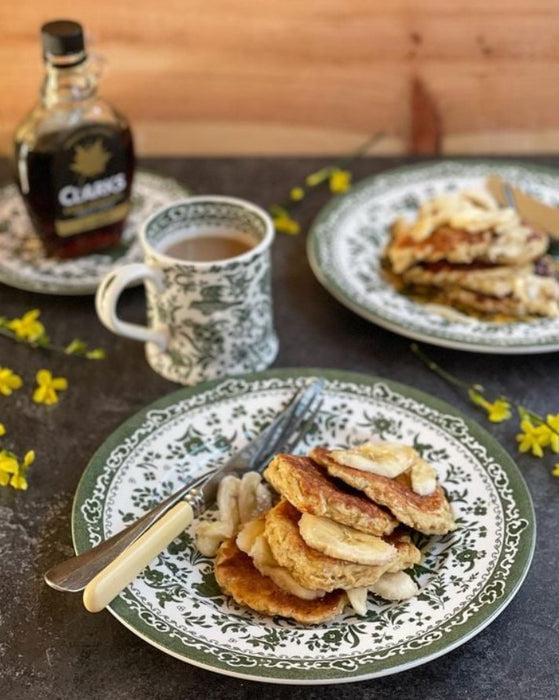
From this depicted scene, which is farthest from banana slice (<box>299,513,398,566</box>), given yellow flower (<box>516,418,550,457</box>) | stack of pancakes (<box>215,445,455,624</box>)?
yellow flower (<box>516,418,550,457</box>)

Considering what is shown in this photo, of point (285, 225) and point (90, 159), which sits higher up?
point (90, 159)

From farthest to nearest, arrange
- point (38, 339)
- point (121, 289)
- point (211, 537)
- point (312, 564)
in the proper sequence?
1. point (38, 339)
2. point (121, 289)
3. point (211, 537)
4. point (312, 564)

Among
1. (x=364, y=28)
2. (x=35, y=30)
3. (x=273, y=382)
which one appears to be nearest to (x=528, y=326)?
(x=273, y=382)

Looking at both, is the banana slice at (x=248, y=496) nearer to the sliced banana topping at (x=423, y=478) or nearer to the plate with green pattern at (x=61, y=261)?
the sliced banana topping at (x=423, y=478)

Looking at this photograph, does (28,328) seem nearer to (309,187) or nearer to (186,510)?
(186,510)

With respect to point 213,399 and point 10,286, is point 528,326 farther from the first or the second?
point 10,286

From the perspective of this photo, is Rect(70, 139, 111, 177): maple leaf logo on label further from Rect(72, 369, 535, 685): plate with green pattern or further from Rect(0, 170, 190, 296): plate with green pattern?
Rect(72, 369, 535, 685): plate with green pattern

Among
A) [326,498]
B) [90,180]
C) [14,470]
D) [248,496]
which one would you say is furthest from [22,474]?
[90,180]

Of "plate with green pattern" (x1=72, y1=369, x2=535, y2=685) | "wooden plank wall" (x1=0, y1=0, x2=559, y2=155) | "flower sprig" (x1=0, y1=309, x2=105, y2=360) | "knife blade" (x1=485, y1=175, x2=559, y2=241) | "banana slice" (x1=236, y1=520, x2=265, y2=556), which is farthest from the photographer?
"wooden plank wall" (x1=0, y1=0, x2=559, y2=155)
